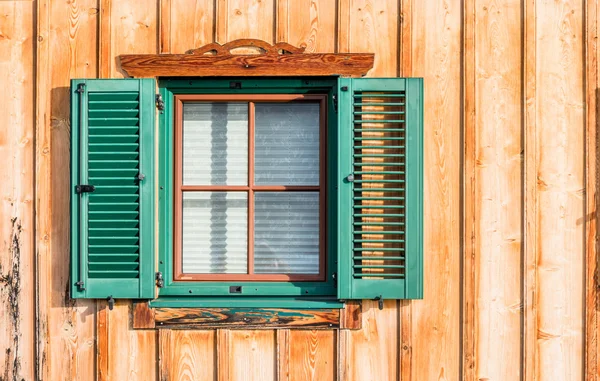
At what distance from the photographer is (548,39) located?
11.3 feet

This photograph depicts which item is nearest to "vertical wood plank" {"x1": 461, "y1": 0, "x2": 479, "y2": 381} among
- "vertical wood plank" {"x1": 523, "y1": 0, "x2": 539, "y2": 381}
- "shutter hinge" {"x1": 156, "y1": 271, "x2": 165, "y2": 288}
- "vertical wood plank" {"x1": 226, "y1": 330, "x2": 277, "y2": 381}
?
"vertical wood plank" {"x1": 523, "y1": 0, "x2": 539, "y2": 381}

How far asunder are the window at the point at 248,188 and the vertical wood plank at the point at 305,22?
24 centimetres

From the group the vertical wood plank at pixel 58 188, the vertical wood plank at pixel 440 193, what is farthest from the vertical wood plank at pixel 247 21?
the vertical wood plank at pixel 440 193

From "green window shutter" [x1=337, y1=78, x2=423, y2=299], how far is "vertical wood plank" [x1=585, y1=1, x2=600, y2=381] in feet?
3.10

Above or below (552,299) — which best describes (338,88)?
above

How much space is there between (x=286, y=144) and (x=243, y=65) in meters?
0.52

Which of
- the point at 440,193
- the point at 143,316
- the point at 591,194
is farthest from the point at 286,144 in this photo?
the point at 591,194

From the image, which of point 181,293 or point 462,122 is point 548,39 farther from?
point 181,293

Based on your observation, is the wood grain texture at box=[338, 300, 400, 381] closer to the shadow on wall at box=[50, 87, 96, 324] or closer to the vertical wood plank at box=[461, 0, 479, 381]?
the vertical wood plank at box=[461, 0, 479, 381]

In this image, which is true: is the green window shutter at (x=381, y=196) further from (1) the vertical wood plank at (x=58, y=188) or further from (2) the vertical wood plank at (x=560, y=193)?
(1) the vertical wood plank at (x=58, y=188)

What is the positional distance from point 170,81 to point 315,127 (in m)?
0.88

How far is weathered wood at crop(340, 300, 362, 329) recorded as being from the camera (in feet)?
11.1

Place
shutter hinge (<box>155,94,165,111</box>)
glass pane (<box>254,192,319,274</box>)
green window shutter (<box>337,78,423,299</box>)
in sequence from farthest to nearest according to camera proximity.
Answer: glass pane (<box>254,192,319,274</box>), shutter hinge (<box>155,94,165,111</box>), green window shutter (<box>337,78,423,299</box>)

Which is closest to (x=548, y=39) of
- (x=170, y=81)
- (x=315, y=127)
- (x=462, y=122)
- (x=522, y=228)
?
(x=462, y=122)
